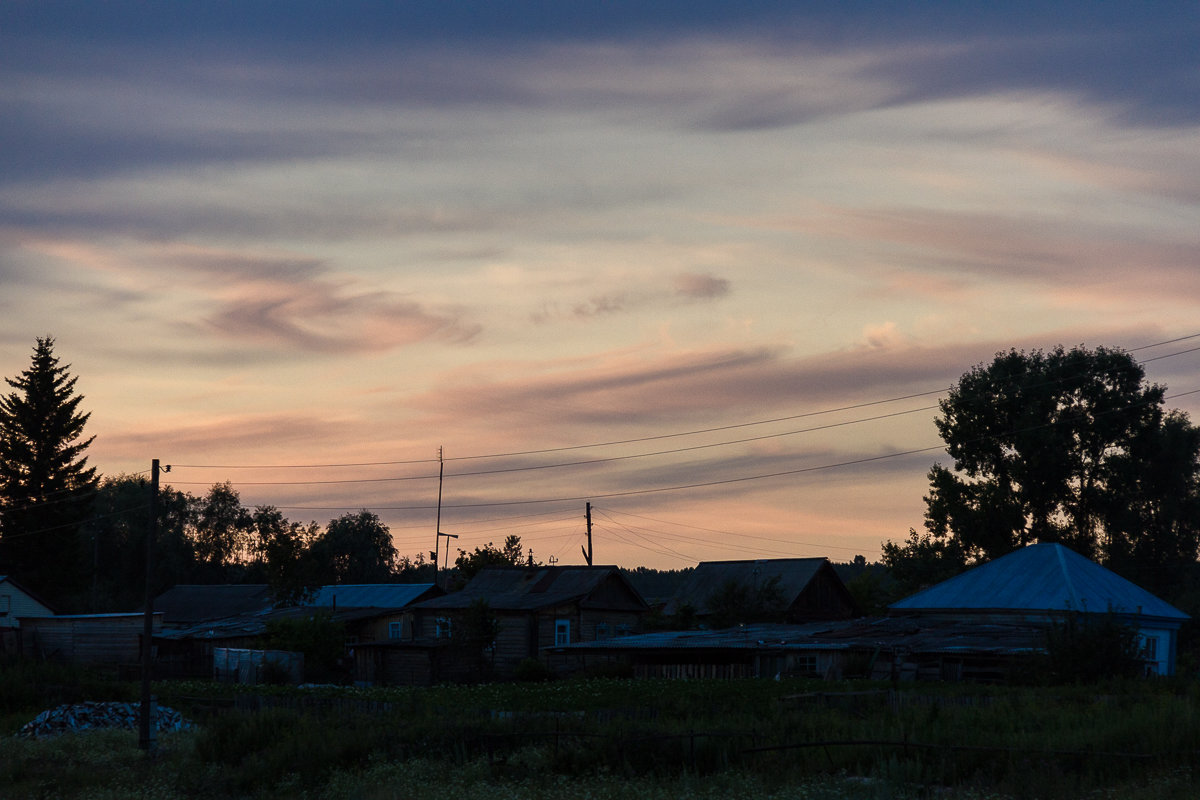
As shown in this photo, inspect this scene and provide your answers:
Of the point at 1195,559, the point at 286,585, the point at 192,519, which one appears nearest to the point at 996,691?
the point at 1195,559

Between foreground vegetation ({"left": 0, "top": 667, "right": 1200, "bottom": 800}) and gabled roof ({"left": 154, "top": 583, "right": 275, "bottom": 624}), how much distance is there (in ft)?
173

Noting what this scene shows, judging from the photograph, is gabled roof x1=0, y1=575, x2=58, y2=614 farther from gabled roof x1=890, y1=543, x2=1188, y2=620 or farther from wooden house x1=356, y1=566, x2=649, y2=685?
gabled roof x1=890, y1=543, x2=1188, y2=620

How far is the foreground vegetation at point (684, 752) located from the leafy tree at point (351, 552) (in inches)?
3307

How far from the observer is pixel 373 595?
7938 centimetres

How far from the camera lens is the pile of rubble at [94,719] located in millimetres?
35625

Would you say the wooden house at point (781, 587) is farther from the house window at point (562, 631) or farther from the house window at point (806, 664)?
the house window at point (806, 664)

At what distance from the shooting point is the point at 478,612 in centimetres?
6344

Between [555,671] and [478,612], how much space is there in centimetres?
723

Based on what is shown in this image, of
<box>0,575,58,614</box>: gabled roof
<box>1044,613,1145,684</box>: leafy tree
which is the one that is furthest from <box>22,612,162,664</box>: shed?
<box>1044,613,1145,684</box>: leafy tree

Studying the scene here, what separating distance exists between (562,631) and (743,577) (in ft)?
47.3

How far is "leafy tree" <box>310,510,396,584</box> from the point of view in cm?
11688

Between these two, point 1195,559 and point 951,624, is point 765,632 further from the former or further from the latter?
point 1195,559

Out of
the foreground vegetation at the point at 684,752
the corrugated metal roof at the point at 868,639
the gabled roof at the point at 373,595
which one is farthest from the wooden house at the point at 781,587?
the foreground vegetation at the point at 684,752

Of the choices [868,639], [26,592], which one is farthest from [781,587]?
[26,592]
